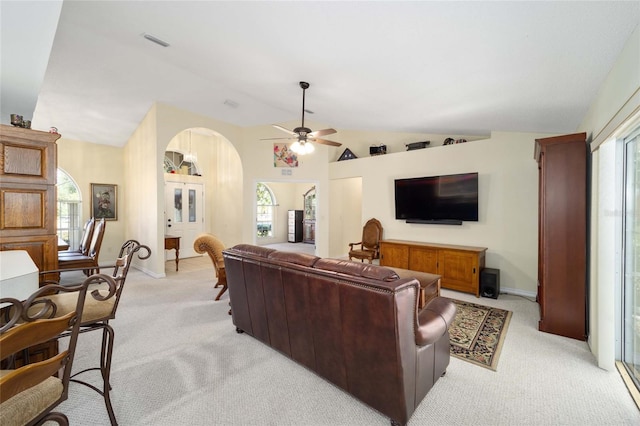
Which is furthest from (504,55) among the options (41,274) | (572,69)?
(41,274)

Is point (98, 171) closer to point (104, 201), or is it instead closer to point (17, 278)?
point (104, 201)

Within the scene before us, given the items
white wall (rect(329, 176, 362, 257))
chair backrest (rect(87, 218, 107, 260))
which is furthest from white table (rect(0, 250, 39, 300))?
white wall (rect(329, 176, 362, 257))

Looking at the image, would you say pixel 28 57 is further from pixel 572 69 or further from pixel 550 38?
pixel 572 69

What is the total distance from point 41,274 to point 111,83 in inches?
131

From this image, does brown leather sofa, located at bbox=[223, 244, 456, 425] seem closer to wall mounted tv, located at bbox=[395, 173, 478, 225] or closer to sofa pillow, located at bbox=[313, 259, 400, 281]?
sofa pillow, located at bbox=[313, 259, 400, 281]

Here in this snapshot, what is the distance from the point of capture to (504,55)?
214 cm

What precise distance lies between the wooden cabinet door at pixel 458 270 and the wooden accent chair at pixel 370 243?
147cm

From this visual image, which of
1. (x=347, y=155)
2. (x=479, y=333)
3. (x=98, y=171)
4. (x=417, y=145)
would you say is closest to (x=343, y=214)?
(x=347, y=155)

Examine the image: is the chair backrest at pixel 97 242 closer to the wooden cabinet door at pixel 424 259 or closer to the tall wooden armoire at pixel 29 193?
the tall wooden armoire at pixel 29 193

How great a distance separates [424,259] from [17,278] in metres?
4.82

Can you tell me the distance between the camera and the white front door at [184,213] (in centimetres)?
710

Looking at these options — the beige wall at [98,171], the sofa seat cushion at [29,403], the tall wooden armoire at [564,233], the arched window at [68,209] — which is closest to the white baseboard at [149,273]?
the beige wall at [98,171]

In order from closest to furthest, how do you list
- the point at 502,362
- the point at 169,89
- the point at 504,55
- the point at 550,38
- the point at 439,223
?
the point at 550,38
the point at 504,55
the point at 502,362
the point at 169,89
the point at 439,223

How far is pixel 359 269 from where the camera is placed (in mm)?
1769
